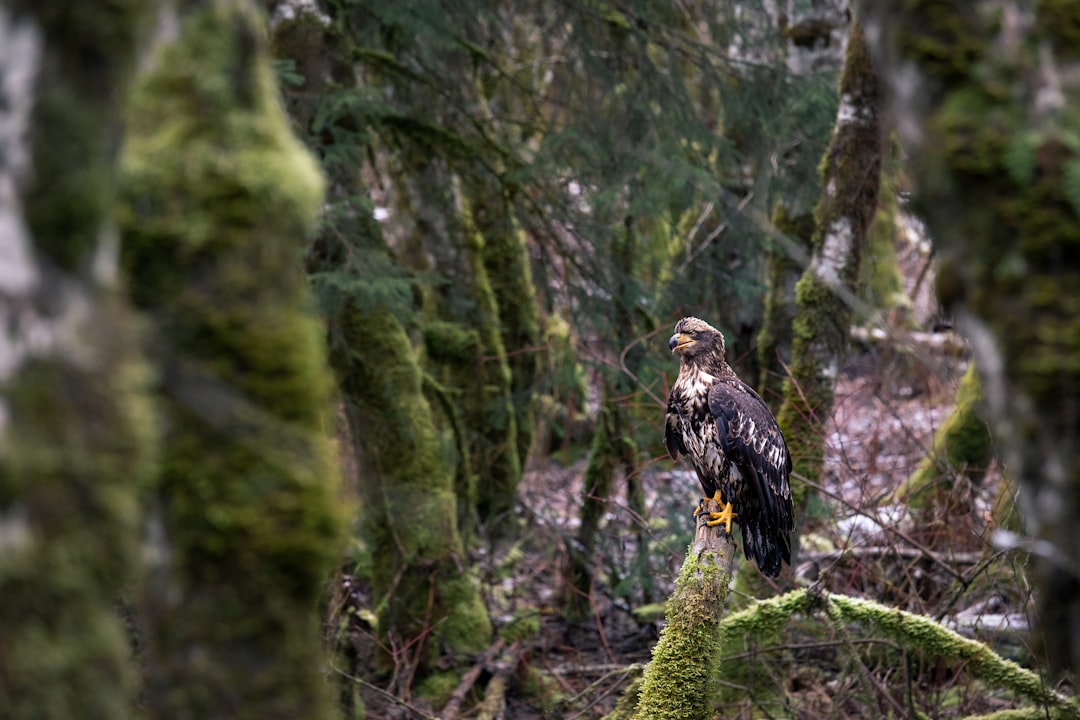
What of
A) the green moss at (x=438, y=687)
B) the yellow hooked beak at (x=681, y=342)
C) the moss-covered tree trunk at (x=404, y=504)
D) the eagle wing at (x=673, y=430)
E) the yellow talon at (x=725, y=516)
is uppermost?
the yellow hooked beak at (x=681, y=342)

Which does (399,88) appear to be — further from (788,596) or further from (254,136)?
(254,136)

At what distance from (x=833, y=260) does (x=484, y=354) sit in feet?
16.0

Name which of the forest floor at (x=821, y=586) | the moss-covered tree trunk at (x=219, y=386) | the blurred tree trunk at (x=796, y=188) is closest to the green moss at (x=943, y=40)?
the moss-covered tree trunk at (x=219, y=386)

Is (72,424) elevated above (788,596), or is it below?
above

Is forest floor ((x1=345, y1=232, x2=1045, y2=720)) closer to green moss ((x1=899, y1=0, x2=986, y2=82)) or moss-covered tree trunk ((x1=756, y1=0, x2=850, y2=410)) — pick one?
moss-covered tree trunk ((x1=756, y1=0, x2=850, y2=410))

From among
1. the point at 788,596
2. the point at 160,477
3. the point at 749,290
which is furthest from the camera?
the point at 749,290

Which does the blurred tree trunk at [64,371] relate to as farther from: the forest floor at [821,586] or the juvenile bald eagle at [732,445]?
the juvenile bald eagle at [732,445]

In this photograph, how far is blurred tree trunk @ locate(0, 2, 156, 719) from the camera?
3.80 feet

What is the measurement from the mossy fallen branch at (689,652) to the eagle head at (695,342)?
192cm

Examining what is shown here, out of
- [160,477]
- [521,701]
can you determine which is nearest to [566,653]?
[521,701]

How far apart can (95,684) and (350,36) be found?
A: 662 cm

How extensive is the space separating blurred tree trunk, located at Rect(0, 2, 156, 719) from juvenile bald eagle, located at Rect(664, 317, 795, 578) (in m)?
3.97

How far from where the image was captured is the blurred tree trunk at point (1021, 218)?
4.57ft

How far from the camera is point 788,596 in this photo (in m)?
4.47
